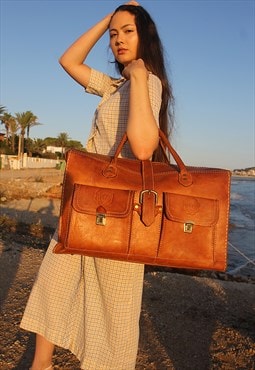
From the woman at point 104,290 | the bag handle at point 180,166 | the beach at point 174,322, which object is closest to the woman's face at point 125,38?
the woman at point 104,290

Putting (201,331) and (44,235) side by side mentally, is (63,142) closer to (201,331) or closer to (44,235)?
(44,235)

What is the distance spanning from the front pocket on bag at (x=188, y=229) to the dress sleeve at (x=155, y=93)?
1.38 feet

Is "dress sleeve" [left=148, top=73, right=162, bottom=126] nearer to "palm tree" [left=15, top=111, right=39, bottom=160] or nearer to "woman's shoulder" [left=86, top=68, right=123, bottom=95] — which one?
"woman's shoulder" [left=86, top=68, right=123, bottom=95]

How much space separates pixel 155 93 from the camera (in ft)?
6.65

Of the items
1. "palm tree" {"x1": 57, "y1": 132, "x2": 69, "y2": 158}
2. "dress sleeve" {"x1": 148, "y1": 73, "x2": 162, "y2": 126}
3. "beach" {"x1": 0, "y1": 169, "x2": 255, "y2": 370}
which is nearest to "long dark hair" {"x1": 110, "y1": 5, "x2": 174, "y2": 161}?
"dress sleeve" {"x1": 148, "y1": 73, "x2": 162, "y2": 126}

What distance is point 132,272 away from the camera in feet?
7.01

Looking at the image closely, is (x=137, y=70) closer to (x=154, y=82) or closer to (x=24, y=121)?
(x=154, y=82)

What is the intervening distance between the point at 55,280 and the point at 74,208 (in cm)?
51

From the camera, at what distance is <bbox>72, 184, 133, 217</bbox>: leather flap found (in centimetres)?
179

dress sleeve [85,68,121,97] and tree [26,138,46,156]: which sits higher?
tree [26,138,46,156]

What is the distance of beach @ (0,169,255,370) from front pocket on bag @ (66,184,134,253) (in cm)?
164

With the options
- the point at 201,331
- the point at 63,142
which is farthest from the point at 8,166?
the point at 201,331

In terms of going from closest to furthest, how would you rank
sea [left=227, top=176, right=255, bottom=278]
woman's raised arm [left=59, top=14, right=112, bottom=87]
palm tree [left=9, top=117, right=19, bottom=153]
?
1. woman's raised arm [left=59, top=14, right=112, bottom=87]
2. sea [left=227, top=176, right=255, bottom=278]
3. palm tree [left=9, top=117, right=19, bottom=153]

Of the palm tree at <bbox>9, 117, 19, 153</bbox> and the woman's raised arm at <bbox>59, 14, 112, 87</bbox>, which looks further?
the palm tree at <bbox>9, 117, 19, 153</bbox>
